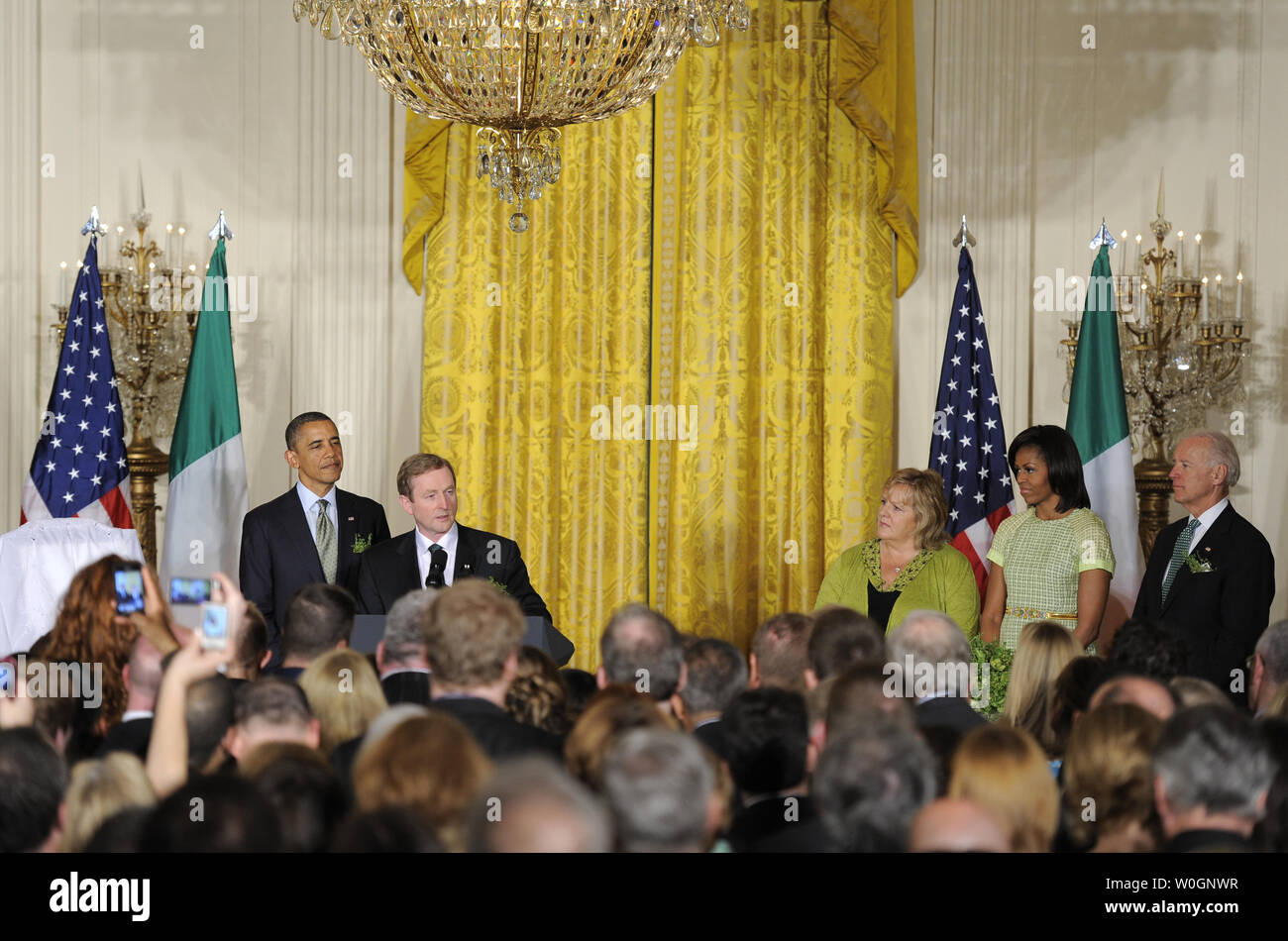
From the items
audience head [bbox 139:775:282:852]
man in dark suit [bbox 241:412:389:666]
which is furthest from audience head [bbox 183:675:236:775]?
man in dark suit [bbox 241:412:389:666]

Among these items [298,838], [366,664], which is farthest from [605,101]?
[298,838]

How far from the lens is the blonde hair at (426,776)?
2.48 meters

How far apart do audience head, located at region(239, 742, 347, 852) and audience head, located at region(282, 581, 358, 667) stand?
1.28m

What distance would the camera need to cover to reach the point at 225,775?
2381 millimetres

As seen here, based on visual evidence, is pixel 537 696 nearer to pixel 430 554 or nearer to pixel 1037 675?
pixel 1037 675

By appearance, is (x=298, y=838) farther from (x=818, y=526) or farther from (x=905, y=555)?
(x=818, y=526)

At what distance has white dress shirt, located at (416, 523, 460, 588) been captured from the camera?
556 cm

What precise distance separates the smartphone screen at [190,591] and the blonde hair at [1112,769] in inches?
75.1

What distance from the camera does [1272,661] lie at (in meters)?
3.88

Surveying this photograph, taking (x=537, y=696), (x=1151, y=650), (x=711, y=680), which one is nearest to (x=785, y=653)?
(x=711, y=680)

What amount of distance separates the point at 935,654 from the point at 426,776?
61.2 inches

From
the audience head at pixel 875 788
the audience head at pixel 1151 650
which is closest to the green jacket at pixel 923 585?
the audience head at pixel 1151 650
